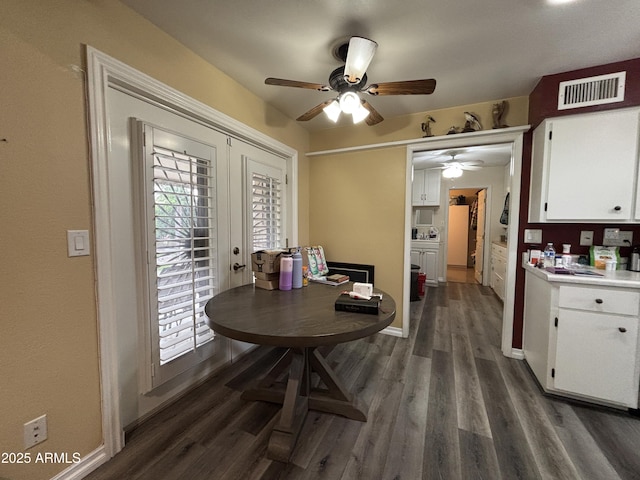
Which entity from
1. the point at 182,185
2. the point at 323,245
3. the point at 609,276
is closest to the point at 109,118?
the point at 182,185

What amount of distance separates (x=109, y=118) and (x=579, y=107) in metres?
3.14

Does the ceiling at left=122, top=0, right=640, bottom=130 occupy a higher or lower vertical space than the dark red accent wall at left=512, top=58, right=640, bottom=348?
higher

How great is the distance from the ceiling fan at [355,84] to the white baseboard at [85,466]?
2251 millimetres

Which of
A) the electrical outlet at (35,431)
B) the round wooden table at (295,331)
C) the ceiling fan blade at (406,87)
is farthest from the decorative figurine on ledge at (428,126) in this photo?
the electrical outlet at (35,431)

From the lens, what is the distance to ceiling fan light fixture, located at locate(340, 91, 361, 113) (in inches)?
64.0

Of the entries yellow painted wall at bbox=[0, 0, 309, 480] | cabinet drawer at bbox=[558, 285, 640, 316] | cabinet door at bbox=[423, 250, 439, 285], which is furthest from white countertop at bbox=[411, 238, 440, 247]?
yellow painted wall at bbox=[0, 0, 309, 480]

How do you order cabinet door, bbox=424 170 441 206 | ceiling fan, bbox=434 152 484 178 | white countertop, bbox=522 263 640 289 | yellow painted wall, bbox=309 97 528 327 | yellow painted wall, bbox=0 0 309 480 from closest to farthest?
1. yellow painted wall, bbox=0 0 309 480
2. white countertop, bbox=522 263 640 289
3. yellow painted wall, bbox=309 97 528 327
4. ceiling fan, bbox=434 152 484 178
5. cabinet door, bbox=424 170 441 206

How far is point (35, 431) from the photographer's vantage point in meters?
1.09

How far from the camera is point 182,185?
5.60 feet

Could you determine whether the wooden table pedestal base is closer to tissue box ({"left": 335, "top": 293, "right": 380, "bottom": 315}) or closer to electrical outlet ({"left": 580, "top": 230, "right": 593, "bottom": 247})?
tissue box ({"left": 335, "top": 293, "right": 380, "bottom": 315})

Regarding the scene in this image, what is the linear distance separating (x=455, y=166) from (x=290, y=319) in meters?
4.06

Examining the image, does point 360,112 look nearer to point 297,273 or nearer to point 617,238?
point 297,273

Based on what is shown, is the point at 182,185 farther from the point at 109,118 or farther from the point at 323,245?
the point at 323,245

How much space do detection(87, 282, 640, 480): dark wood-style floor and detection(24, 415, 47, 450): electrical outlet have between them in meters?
0.34
